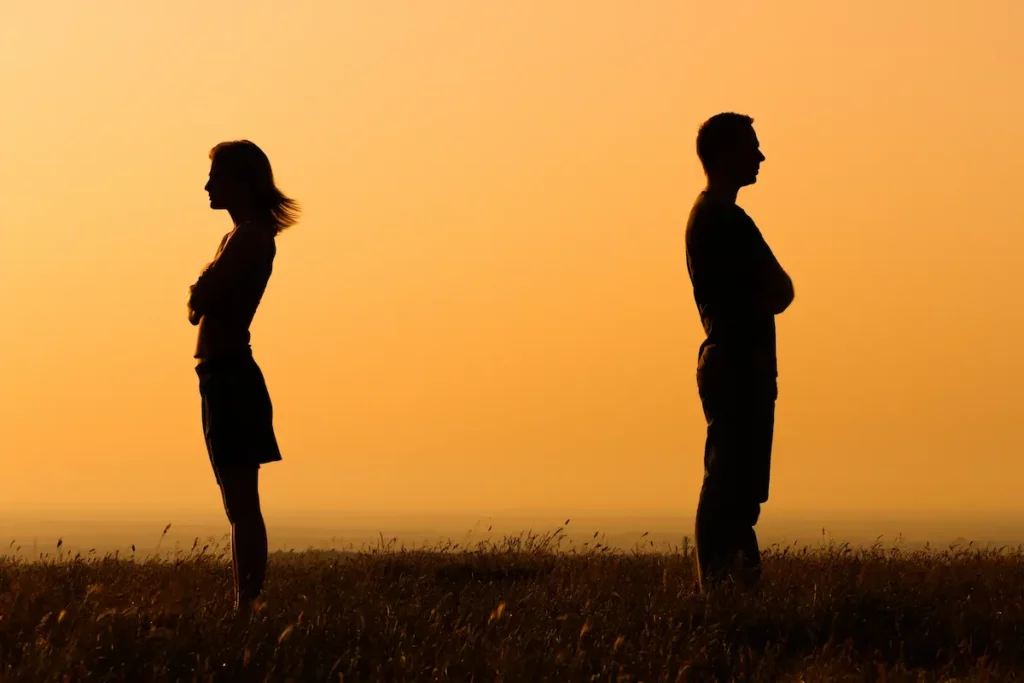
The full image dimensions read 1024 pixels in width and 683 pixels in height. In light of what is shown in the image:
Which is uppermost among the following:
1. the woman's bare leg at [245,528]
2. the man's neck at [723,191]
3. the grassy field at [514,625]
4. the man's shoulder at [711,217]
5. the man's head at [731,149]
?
the man's head at [731,149]

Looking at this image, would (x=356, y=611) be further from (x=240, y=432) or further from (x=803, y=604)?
(x=803, y=604)

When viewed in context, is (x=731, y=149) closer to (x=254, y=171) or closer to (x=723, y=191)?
(x=723, y=191)

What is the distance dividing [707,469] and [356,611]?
263cm

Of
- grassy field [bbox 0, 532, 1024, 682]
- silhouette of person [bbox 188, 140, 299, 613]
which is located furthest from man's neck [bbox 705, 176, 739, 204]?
silhouette of person [bbox 188, 140, 299, 613]

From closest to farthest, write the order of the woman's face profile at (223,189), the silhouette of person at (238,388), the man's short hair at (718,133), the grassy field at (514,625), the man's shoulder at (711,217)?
the grassy field at (514,625) → the silhouette of person at (238,388) → the woman's face profile at (223,189) → the man's shoulder at (711,217) → the man's short hair at (718,133)

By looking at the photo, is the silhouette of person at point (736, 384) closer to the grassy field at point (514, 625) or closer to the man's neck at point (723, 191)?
the man's neck at point (723, 191)

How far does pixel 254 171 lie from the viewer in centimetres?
757

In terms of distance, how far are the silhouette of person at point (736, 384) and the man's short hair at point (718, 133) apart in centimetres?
40

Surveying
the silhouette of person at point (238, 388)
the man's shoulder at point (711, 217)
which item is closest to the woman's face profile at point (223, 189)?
the silhouette of person at point (238, 388)

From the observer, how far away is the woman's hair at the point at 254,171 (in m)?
7.55

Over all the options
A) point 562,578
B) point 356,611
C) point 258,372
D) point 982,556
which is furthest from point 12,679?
point 982,556

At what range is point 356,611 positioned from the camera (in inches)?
268

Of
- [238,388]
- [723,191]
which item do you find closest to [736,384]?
[723,191]

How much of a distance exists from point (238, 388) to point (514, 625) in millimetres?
2040
